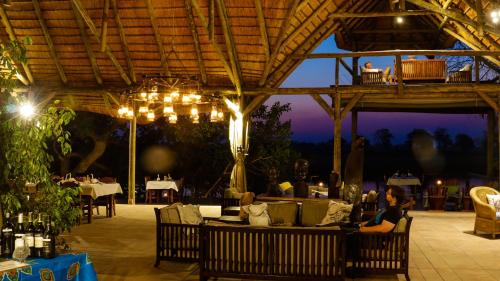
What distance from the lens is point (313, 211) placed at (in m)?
7.56

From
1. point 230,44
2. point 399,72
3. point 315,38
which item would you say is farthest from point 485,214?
point 315,38

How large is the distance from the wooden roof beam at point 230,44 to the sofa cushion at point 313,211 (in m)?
5.19

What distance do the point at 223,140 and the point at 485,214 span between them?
10076 mm

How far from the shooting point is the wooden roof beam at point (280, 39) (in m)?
11.2

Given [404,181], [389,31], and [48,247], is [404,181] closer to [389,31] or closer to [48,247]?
[389,31]

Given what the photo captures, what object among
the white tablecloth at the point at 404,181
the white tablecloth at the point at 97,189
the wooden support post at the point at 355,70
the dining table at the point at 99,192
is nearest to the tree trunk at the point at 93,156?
the dining table at the point at 99,192

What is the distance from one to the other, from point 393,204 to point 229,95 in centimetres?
812

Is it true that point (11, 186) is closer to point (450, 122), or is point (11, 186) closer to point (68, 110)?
point (68, 110)

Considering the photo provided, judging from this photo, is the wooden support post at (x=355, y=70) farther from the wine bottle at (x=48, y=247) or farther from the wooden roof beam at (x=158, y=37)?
the wine bottle at (x=48, y=247)

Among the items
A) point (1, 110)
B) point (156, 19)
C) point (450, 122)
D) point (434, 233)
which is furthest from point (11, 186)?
point (450, 122)

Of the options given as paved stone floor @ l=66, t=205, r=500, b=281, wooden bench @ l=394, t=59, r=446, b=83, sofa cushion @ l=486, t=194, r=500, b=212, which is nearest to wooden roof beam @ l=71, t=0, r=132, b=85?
paved stone floor @ l=66, t=205, r=500, b=281

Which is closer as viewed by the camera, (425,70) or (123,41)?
(123,41)

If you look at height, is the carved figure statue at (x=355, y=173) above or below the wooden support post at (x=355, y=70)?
below

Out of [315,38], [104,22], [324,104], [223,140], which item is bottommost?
[223,140]
